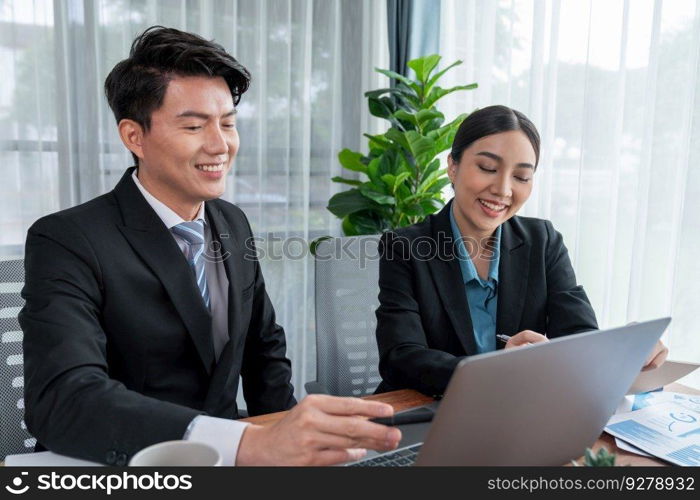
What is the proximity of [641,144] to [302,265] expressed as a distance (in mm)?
1688

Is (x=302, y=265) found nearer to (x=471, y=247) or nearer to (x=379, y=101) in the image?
(x=379, y=101)

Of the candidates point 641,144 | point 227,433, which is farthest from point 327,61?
point 227,433

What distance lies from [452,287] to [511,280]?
0.17 meters

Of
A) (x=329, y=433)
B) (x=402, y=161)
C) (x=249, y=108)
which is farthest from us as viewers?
(x=249, y=108)

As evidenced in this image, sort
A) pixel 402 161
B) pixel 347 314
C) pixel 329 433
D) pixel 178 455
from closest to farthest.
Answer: pixel 178 455
pixel 329 433
pixel 347 314
pixel 402 161

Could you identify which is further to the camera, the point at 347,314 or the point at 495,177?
the point at 347,314

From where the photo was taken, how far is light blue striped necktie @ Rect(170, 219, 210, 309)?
4.47 ft

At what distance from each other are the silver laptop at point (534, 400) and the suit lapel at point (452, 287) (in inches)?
23.1

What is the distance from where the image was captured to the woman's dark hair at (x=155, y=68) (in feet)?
4.27

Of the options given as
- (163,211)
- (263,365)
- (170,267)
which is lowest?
(263,365)

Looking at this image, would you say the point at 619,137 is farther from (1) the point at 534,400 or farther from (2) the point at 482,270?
(1) the point at 534,400

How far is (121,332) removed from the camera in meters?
1.21

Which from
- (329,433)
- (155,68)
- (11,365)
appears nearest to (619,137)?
(155,68)

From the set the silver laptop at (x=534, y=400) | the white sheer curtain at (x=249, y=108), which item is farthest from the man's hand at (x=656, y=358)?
the white sheer curtain at (x=249, y=108)
